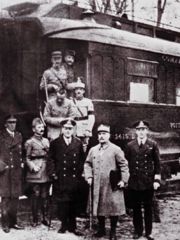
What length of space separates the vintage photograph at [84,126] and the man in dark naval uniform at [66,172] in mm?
11

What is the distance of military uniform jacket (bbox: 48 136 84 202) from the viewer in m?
5.29

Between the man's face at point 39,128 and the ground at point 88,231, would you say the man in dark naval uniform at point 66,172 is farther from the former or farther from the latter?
the man's face at point 39,128

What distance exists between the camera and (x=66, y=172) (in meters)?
5.29

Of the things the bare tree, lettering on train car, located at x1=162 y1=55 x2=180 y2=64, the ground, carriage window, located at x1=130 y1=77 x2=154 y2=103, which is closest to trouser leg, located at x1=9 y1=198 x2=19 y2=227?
the ground

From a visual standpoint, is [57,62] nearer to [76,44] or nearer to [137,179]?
[76,44]

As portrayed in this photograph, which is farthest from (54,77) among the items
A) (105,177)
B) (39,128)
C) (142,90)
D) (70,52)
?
(142,90)

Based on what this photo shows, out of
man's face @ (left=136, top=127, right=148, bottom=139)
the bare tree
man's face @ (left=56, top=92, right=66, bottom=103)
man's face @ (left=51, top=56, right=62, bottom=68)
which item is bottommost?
man's face @ (left=136, top=127, right=148, bottom=139)

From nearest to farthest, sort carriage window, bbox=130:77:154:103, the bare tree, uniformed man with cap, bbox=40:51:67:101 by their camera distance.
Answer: uniformed man with cap, bbox=40:51:67:101 → carriage window, bbox=130:77:154:103 → the bare tree

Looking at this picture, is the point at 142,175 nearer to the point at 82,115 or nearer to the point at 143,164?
the point at 143,164

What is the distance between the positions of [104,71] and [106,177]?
8.23 ft

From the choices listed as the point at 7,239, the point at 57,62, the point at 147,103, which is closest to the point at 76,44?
the point at 57,62

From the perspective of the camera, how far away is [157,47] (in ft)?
27.8

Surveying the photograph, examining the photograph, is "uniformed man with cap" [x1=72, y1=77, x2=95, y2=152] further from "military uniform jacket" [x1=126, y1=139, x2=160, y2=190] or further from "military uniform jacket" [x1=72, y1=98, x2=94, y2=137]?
"military uniform jacket" [x1=126, y1=139, x2=160, y2=190]

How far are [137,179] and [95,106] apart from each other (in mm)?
1947
